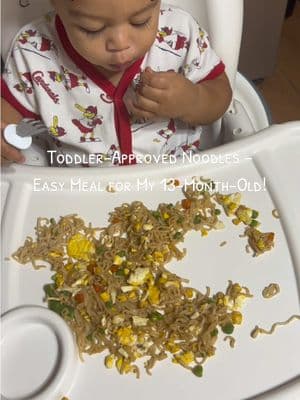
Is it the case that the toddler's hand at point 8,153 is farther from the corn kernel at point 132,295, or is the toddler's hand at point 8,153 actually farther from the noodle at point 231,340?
the noodle at point 231,340

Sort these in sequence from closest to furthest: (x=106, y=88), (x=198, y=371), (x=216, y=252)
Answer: (x=198, y=371) → (x=216, y=252) → (x=106, y=88)

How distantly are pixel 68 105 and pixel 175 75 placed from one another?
197 mm

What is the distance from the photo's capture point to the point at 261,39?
159cm

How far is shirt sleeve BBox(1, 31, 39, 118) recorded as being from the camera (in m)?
0.91

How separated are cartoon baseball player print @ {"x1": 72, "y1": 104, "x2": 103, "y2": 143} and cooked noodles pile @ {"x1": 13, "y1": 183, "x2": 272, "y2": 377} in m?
0.20

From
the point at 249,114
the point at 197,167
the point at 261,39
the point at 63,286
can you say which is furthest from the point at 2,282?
the point at 261,39

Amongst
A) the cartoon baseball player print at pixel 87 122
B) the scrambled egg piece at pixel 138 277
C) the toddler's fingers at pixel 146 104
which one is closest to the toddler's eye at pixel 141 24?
the toddler's fingers at pixel 146 104

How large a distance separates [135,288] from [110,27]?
1.06ft

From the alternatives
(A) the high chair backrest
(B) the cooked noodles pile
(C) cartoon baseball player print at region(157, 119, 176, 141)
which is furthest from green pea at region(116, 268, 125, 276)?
(A) the high chair backrest

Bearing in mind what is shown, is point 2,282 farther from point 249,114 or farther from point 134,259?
point 249,114

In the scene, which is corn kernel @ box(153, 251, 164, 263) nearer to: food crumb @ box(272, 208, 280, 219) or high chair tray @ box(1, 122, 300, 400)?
high chair tray @ box(1, 122, 300, 400)

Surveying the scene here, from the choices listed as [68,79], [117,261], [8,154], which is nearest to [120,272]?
[117,261]

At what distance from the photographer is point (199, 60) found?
92cm

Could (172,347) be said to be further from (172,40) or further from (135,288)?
(172,40)
